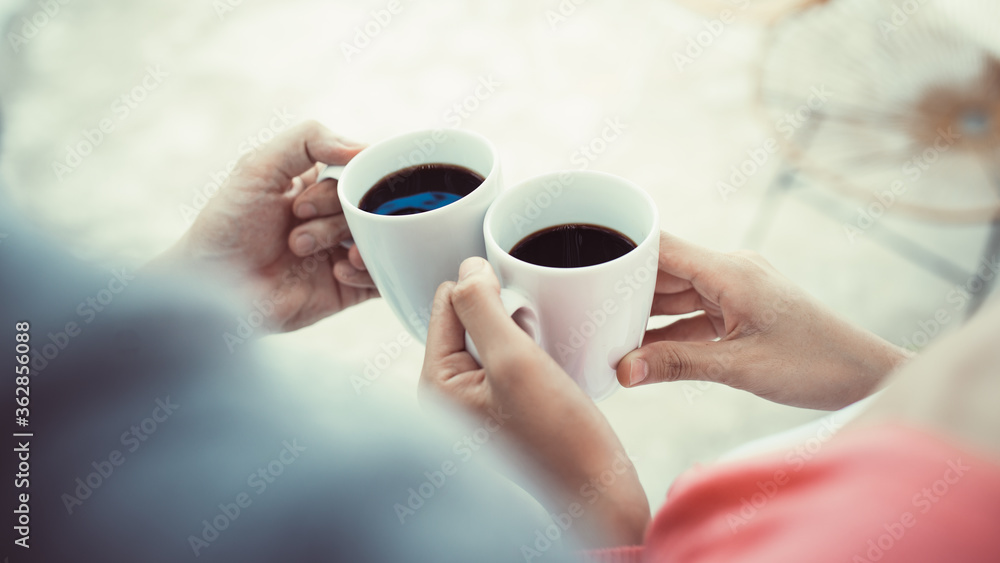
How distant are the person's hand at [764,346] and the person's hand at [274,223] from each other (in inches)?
16.4

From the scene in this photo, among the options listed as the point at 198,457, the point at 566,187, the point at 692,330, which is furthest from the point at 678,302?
the point at 198,457

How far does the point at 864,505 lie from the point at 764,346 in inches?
17.0

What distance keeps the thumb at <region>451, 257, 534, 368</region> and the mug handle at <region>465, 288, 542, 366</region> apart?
0.01 m

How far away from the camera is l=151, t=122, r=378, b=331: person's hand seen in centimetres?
88

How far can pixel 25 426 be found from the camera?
17.6 inches

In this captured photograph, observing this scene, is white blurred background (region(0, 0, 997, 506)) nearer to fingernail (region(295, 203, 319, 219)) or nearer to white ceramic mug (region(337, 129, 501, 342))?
fingernail (region(295, 203, 319, 219))

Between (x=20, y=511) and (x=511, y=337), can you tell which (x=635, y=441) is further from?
(x=20, y=511)

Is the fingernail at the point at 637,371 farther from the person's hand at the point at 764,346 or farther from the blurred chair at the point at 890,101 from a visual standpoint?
the blurred chair at the point at 890,101

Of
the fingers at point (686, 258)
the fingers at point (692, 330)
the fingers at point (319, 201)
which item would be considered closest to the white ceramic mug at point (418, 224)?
the fingers at point (319, 201)

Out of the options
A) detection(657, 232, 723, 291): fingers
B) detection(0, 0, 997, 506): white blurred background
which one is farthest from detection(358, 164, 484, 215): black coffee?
detection(0, 0, 997, 506): white blurred background

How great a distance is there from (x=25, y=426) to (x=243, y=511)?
161mm

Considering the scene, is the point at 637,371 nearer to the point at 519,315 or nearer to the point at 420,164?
the point at 519,315

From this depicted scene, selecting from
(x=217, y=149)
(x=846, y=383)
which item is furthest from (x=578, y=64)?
(x=846, y=383)

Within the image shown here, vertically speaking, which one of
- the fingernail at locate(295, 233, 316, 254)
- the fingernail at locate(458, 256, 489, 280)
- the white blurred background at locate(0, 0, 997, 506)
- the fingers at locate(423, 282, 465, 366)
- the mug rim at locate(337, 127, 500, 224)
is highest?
the mug rim at locate(337, 127, 500, 224)
